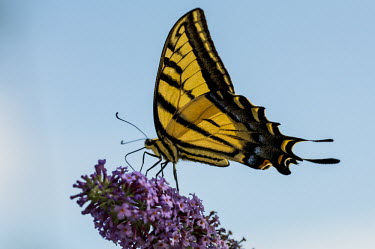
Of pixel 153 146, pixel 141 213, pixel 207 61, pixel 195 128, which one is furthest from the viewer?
pixel 195 128

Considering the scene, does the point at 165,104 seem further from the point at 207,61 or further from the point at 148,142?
the point at 207,61

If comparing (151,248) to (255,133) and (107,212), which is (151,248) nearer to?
(107,212)

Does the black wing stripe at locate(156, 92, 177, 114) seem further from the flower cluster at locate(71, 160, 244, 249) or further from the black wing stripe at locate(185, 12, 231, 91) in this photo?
the flower cluster at locate(71, 160, 244, 249)

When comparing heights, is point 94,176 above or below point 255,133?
below

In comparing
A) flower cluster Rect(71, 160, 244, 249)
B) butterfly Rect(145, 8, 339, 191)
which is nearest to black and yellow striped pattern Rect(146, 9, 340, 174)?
butterfly Rect(145, 8, 339, 191)

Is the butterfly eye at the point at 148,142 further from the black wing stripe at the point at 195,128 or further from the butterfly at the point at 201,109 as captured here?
the black wing stripe at the point at 195,128

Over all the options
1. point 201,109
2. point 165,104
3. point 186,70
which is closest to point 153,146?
point 165,104

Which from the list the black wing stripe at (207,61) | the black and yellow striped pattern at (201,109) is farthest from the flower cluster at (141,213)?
the black wing stripe at (207,61)

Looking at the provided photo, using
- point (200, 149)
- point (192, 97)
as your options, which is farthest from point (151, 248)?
point (192, 97)
